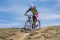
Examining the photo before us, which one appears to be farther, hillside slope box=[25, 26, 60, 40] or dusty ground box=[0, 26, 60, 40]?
dusty ground box=[0, 26, 60, 40]

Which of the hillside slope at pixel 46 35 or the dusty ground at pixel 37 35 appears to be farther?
the dusty ground at pixel 37 35

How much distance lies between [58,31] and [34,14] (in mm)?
2749

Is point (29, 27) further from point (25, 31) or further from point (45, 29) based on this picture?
point (45, 29)

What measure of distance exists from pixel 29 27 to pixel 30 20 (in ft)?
2.04

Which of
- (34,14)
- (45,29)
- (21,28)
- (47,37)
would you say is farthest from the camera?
(21,28)

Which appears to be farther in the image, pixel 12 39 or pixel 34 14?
pixel 34 14

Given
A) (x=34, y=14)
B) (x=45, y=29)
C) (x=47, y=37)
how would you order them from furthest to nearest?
1. (x=34, y=14)
2. (x=45, y=29)
3. (x=47, y=37)


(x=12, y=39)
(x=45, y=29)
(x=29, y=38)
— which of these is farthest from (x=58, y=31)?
(x=12, y=39)

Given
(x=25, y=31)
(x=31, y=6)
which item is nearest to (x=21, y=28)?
(x=25, y=31)

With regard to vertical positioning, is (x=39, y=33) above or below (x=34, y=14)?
below

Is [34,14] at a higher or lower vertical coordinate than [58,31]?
higher

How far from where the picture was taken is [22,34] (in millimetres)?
21094

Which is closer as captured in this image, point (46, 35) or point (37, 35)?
point (46, 35)

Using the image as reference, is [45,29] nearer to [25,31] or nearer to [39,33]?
[39,33]
